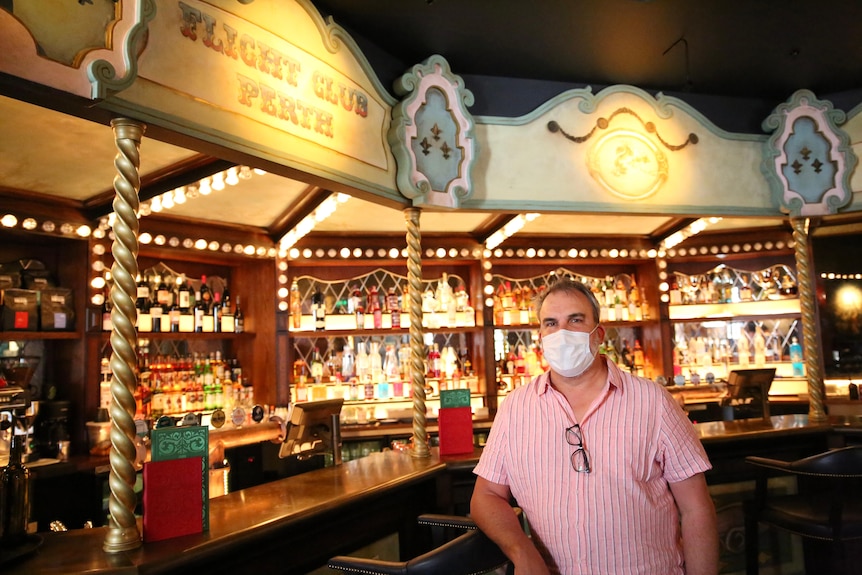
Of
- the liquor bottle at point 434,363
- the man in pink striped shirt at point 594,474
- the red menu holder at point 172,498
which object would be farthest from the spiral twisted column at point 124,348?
the liquor bottle at point 434,363

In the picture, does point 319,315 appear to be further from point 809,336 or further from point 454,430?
point 809,336

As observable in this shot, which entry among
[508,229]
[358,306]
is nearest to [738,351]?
[508,229]

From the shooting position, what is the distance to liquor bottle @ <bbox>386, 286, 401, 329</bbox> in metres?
5.46

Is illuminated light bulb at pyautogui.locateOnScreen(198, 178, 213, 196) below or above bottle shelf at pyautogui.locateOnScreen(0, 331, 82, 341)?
above

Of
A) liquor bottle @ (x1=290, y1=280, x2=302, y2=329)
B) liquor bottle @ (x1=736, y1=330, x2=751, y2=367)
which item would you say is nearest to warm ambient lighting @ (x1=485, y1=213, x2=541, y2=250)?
liquor bottle @ (x1=290, y1=280, x2=302, y2=329)

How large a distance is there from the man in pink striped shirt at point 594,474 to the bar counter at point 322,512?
726 millimetres

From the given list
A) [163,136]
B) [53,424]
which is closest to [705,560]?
[163,136]

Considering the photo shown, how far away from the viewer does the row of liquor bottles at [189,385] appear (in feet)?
15.6

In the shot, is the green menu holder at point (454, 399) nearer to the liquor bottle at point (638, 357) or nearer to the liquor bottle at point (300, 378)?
the liquor bottle at point (300, 378)

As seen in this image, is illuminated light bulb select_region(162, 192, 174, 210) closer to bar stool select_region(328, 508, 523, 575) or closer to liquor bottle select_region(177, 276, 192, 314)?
liquor bottle select_region(177, 276, 192, 314)

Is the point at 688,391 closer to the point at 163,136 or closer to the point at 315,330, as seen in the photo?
the point at 315,330

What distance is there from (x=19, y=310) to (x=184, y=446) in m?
2.54

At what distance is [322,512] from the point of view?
7.73ft

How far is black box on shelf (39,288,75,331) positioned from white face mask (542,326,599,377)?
347cm
